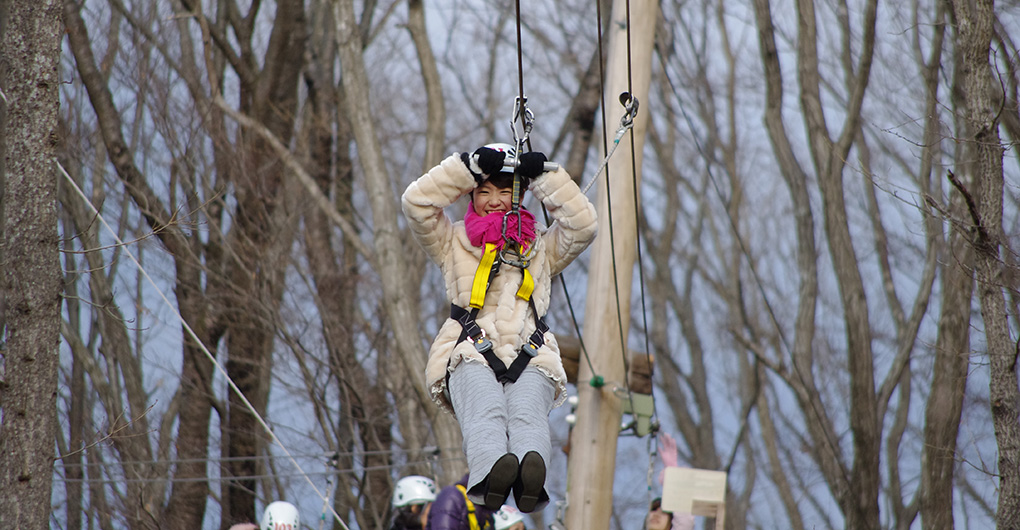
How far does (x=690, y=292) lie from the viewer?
22.6 metres

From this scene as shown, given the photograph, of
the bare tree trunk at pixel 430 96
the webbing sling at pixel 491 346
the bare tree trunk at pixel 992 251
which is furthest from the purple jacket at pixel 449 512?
the bare tree trunk at pixel 430 96

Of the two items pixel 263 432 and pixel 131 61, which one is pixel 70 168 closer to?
pixel 131 61

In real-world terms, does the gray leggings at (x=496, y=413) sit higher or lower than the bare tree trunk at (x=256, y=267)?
lower

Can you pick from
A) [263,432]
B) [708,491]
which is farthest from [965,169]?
[263,432]

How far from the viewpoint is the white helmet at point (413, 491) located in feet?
31.2

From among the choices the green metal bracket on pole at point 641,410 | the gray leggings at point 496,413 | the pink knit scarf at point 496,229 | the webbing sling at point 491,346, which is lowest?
the gray leggings at point 496,413

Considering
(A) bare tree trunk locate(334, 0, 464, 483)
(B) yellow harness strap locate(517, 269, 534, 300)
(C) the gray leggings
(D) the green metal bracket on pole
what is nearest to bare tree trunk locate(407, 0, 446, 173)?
(A) bare tree trunk locate(334, 0, 464, 483)

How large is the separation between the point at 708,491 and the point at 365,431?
241 inches

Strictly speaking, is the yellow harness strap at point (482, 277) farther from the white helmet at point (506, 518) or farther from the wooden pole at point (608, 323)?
the white helmet at point (506, 518)

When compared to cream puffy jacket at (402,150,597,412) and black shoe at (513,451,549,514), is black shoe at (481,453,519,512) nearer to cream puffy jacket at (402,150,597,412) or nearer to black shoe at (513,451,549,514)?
black shoe at (513,451,549,514)

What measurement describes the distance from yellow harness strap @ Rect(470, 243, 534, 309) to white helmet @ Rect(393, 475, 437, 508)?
456 cm

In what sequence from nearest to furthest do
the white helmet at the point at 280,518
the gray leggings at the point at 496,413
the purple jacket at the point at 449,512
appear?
the gray leggings at the point at 496,413, the purple jacket at the point at 449,512, the white helmet at the point at 280,518

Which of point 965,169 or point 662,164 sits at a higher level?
point 662,164

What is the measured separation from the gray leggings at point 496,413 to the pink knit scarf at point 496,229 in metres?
0.59
